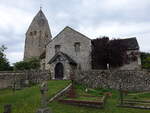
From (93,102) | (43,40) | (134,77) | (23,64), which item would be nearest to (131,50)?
(134,77)

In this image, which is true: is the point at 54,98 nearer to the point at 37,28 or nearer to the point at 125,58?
the point at 125,58

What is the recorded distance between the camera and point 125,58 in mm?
28625

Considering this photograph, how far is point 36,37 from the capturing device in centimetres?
6166

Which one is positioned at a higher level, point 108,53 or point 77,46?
point 77,46

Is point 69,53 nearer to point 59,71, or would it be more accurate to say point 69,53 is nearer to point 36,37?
point 59,71

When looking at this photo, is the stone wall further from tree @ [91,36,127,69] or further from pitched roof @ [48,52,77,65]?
tree @ [91,36,127,69]

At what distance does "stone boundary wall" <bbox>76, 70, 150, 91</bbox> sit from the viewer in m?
20.2

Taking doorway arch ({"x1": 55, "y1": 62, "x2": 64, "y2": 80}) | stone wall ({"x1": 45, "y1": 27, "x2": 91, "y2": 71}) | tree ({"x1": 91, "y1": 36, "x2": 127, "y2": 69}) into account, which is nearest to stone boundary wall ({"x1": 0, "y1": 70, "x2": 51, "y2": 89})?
doorway arch ({"x1": 55, "y1": 62, "x2": 64, "y2": 80})

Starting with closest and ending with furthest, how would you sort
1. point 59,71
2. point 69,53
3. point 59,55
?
point 59,55, point 59,71, point 69,53

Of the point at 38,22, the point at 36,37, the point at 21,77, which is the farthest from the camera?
the point at 38,22

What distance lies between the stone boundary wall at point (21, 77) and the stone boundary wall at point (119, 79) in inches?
267

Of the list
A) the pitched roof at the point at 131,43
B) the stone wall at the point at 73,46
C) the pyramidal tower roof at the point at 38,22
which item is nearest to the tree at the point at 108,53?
the stone wall at the point at 73,46

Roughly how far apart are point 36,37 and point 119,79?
47.0 m

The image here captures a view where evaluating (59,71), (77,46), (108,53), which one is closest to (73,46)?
(77,46)
